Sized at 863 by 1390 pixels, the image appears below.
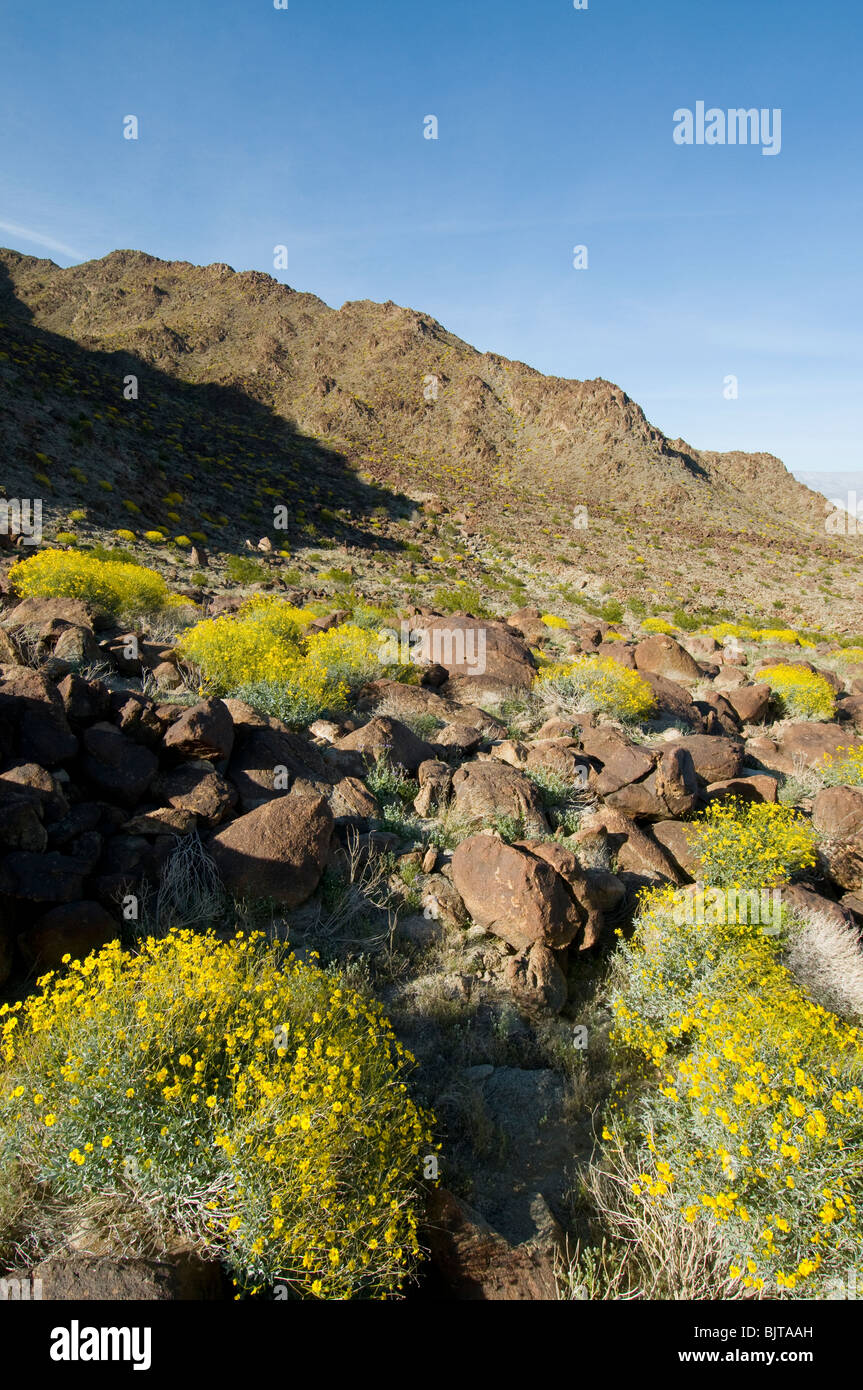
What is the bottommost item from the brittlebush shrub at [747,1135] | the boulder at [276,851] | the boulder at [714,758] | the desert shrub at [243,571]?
the brittlebush shrub at [747,1135]

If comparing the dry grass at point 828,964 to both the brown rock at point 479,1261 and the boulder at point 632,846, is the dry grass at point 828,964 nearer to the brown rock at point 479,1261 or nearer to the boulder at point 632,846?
the boulder at point 632,846

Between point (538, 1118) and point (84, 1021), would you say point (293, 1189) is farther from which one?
point (538, 1118)

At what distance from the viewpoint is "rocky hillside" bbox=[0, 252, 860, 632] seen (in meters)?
27.0

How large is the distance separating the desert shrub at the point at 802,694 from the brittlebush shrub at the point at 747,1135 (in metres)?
8.31

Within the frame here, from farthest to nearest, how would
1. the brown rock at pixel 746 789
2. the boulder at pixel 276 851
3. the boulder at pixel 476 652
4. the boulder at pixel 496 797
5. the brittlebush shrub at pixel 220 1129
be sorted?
the boulder at pixel 476 652
the brown rock at pixel 746 789
the boulder at pixel 496 797
the boulder at pixel 276 851
the brittlebush shrub at pixel 220 1129

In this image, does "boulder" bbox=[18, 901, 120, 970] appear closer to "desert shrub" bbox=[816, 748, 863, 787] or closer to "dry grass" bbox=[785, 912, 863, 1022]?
"dry grass" bbox=[785, 912, 863, 1022]

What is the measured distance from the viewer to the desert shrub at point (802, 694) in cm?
1126

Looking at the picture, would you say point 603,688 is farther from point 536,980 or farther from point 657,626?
point 657,626

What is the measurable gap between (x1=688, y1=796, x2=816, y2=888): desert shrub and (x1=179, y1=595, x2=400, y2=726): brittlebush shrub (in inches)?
172

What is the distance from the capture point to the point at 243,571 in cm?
1927

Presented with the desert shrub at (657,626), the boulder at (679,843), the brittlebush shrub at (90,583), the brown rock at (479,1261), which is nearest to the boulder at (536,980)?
the brown rock at (479,1261)

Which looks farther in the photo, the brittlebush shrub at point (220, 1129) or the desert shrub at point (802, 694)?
the desert shrub at point (802, 694)

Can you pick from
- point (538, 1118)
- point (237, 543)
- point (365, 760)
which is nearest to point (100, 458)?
point (237, 543)

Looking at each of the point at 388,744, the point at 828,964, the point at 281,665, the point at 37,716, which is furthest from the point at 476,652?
the point at 37,716
